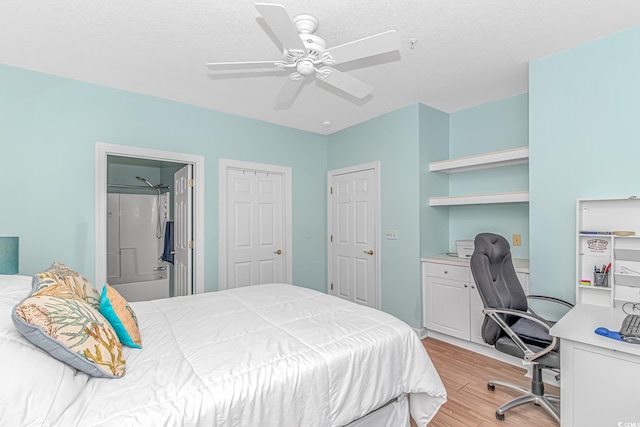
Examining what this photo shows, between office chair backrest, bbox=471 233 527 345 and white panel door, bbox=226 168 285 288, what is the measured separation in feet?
8.15

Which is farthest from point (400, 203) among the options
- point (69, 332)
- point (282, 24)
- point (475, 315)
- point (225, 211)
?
point (69, 332)

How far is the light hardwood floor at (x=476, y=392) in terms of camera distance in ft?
6.69

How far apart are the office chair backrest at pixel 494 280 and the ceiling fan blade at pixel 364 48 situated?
147cm

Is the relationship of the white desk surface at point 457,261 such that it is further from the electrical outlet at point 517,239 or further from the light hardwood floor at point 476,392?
the light hardwood floor at point 476,392

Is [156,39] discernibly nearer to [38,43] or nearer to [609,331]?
[38,43]

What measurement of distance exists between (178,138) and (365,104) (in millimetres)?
2032

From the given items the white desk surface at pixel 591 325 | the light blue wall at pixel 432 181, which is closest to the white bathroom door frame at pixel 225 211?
the light blue wall at pixel 432 181

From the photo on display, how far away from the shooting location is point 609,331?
63.9 inches

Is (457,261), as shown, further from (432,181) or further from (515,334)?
(515,334)

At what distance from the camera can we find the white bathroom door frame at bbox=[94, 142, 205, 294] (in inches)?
112

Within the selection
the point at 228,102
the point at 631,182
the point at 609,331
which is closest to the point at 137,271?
the point at 228,102

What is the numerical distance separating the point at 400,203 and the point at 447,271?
2.91ft

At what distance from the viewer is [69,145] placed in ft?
8.96

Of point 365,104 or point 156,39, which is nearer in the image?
point 156,39
